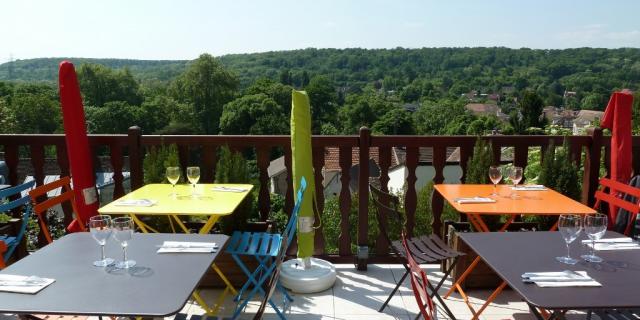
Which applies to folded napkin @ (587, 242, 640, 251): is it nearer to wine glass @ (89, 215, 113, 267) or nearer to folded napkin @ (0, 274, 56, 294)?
wine glass @ (89, 215, 113, 267)

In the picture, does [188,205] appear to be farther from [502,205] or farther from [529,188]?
[529,188]

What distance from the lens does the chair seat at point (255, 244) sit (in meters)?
3.23

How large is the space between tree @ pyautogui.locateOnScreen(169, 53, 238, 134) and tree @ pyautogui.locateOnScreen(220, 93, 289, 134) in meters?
7.40

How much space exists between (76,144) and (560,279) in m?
3.26

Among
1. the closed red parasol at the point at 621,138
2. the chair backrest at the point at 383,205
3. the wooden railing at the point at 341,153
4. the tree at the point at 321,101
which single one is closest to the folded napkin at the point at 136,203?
the wooden railing at the point at 341,153

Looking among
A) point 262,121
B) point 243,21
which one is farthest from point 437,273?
point 262,121

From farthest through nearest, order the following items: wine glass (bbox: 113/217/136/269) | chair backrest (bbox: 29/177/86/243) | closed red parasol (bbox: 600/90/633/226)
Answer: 1. closed red parasol (bbox: 600/90/633/226)
2. chair backrest (bbox: 29/177/86/243)
3. wine glass (bbox: 113/217/136/269)

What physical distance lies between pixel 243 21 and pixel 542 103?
32.7 metres

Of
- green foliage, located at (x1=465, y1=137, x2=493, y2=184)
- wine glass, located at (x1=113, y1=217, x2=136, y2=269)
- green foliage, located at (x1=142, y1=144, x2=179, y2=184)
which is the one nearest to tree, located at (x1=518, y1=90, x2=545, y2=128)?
green foliage, located at (x1=465, y1=137, x2=493, y2=184)

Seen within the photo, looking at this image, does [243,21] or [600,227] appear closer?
[600,227]

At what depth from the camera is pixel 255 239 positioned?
11.5ft

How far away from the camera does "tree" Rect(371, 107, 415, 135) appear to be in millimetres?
55438

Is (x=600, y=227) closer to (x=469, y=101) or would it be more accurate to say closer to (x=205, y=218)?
(x=205, y=218)

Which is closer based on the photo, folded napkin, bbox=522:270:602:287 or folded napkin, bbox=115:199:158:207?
folded napkin, bbox=522:270:602:287
